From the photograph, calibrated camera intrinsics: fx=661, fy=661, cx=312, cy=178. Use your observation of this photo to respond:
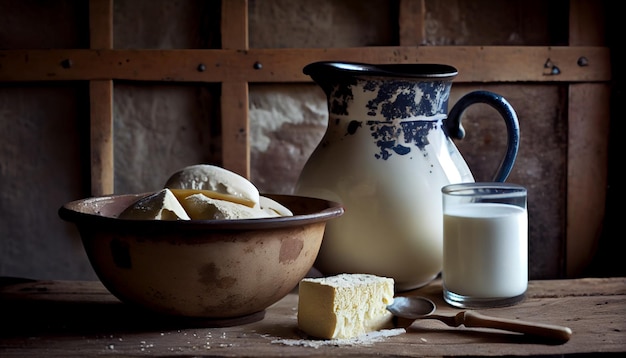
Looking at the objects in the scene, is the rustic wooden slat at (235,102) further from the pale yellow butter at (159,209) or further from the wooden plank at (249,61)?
the pale yellow butter at (159,209)

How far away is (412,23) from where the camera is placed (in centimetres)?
154

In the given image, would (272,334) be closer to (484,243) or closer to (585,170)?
(484,243)

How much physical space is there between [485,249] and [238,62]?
816 mm

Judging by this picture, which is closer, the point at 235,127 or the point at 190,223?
the point at 190,223

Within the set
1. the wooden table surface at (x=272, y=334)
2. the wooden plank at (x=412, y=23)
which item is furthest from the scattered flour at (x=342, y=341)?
the wooden plank at (x=412, y=23)

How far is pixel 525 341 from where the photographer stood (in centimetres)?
83

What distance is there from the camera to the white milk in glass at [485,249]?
94 centimetres

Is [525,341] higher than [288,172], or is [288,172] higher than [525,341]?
[288,172]

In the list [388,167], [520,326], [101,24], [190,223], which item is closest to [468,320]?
[520,326]

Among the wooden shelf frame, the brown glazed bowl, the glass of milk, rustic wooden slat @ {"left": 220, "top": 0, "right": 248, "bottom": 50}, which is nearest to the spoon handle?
the glass of milk

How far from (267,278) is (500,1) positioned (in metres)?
1.05

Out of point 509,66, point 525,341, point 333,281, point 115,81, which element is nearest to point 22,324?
point 333,281

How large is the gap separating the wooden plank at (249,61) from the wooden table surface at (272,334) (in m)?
0.65

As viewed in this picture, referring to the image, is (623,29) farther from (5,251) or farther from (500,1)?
(5,251)
